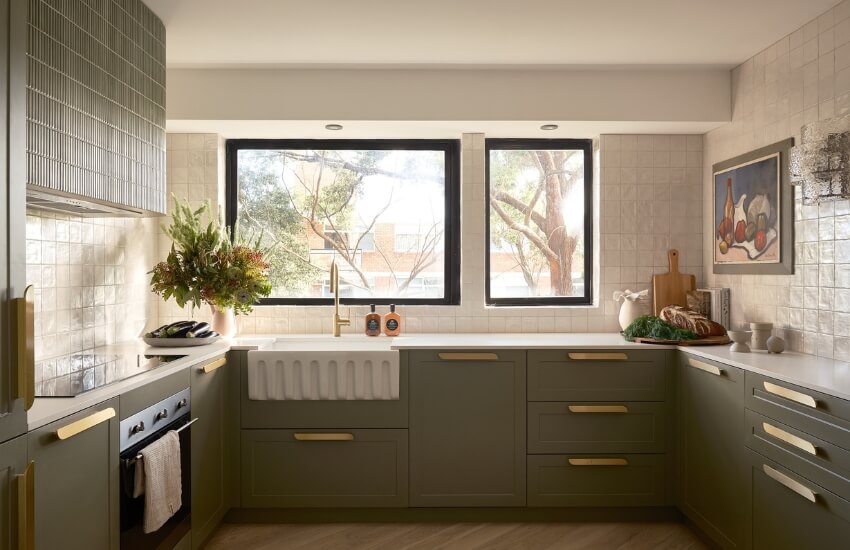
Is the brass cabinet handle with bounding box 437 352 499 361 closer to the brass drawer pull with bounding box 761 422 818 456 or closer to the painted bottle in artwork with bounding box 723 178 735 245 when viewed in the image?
the brass drawer pull with bounding box 761 422 818 456

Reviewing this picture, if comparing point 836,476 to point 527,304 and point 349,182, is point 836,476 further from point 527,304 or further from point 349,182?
point 349,182

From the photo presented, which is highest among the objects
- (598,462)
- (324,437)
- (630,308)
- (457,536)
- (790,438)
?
(630,308)

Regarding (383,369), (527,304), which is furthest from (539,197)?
(383,369)

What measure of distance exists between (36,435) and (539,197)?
9.94ft

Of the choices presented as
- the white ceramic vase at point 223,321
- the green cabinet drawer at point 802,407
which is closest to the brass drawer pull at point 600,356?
the green cabinet drawer at point 802,407

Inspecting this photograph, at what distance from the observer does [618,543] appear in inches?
114

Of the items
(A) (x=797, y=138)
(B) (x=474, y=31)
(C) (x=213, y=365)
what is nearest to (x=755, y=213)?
(A) (x=797, y=138)

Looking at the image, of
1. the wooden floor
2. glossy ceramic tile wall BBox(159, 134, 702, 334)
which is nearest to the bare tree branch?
glossy ceramic tile wall BBox(159, 134, 702, 334)

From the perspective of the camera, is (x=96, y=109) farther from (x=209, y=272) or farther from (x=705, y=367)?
(x=705, y=367)

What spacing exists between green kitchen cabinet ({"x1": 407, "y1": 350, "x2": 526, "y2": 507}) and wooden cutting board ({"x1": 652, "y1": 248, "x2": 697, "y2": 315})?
1095 mm

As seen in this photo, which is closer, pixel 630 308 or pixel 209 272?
pixel 209 272

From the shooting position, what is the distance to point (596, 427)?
311 centimetres

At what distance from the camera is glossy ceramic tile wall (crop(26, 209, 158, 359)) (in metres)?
2.54

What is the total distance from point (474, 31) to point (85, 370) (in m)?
2.15
